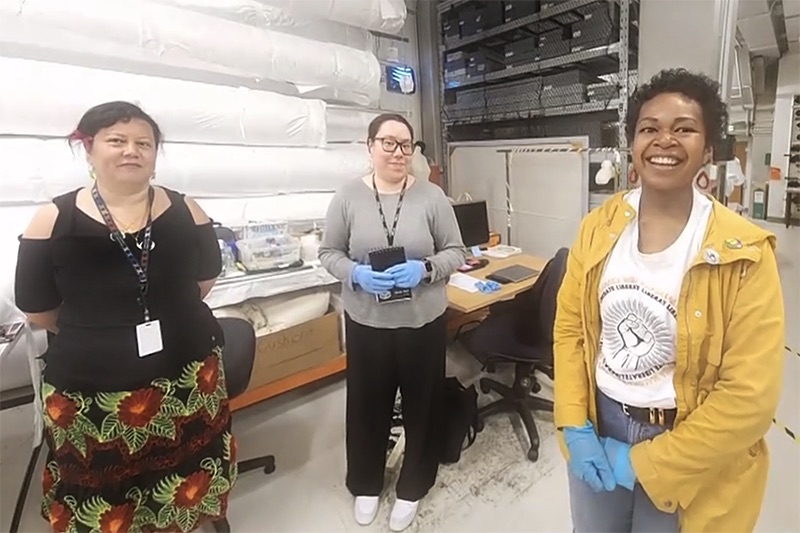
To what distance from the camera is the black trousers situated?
5.68ft

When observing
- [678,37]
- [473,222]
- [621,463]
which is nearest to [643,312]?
[621,463]

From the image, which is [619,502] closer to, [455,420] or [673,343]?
[673,343]

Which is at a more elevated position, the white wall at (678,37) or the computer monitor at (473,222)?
the white wall at (678,37)

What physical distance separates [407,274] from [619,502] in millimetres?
853

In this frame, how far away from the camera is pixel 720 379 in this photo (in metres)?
0.92

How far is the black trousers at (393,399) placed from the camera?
5.68 feet

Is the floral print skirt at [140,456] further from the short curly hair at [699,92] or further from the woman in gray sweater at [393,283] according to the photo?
the short curly hair at [699,92]

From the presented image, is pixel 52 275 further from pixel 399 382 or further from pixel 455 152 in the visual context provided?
pixel 455 152

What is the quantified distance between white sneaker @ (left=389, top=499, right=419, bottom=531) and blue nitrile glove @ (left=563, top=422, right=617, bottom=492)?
37.0 inches

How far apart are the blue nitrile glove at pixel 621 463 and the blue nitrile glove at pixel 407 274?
77 centimetres

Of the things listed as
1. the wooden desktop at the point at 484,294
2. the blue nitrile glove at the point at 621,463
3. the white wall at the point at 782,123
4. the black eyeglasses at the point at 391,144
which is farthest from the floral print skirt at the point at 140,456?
the white wall at the point at 782,123

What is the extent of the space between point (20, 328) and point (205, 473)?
0.94 meters

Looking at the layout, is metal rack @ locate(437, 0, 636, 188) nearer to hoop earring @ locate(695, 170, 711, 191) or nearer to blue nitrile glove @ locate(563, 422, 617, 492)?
hoop earring @ locate(695, 170, 711, 191)

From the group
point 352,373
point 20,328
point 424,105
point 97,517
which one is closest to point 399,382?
point 352,373
